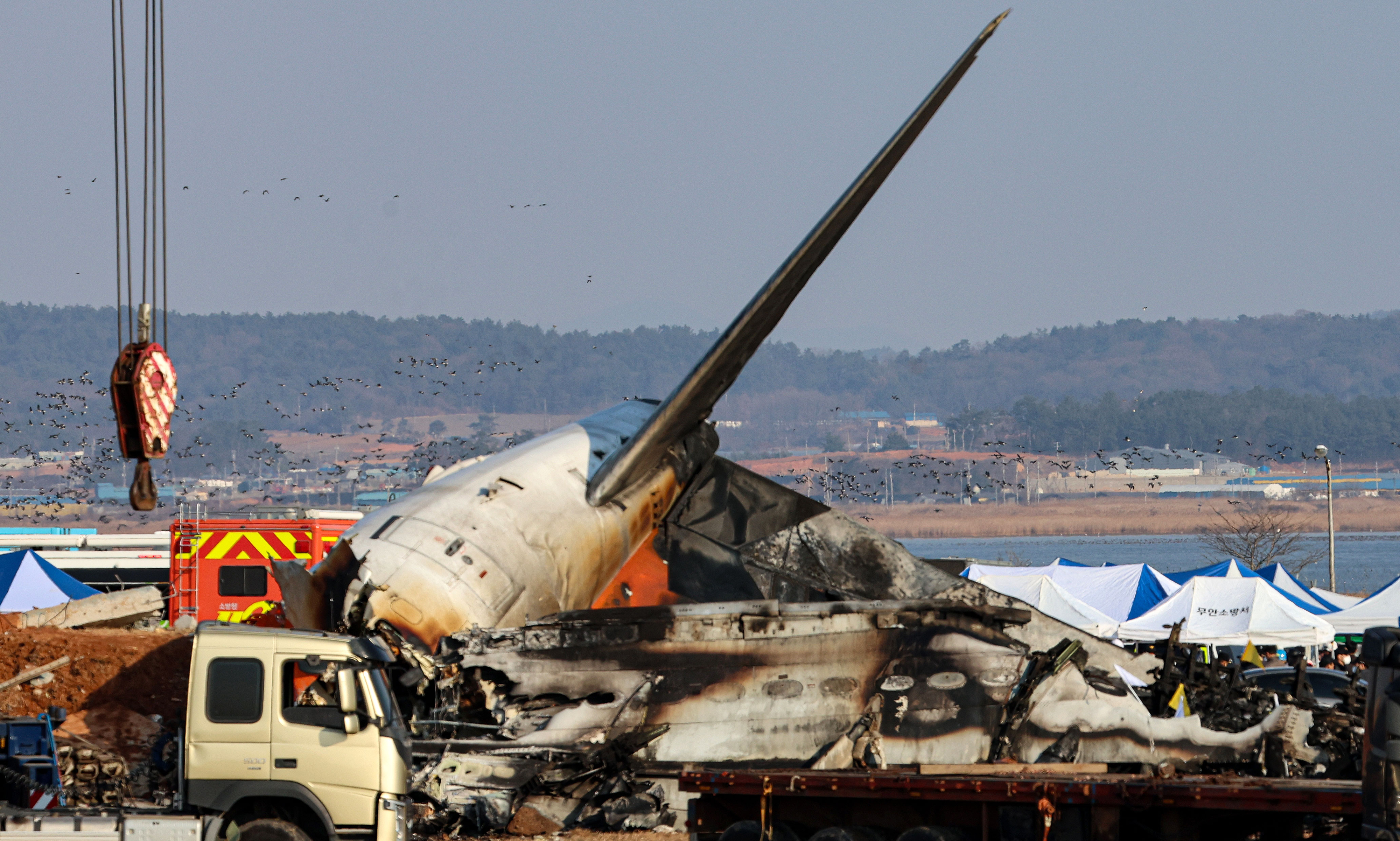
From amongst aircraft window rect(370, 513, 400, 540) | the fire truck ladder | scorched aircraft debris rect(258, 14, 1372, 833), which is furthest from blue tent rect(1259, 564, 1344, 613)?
aircraft window rect(370, 513, 400, 540)

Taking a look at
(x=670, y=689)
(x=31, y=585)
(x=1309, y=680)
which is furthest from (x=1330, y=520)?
(x=670, y=689)

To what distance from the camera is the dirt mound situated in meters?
20.6

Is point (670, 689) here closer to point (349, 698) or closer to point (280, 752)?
point (349, 698)

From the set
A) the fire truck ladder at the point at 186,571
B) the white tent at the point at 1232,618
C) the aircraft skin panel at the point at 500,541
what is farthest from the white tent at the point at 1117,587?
the fire truck ladder at the point at 186,571

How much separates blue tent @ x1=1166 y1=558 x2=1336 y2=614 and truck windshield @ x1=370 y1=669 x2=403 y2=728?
32.5 meters

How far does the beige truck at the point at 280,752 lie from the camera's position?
555 inches

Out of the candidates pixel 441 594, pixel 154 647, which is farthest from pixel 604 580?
pixel 154 647

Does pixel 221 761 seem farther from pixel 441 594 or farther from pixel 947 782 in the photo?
pixel 947 782

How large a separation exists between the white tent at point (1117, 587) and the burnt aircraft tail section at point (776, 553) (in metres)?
20.5

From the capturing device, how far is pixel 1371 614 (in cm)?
4128

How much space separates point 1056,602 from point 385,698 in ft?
112

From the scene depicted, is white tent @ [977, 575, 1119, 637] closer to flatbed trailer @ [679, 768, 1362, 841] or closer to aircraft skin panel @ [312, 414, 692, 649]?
aircraft skin panel @ [312, 414, 692, 649]

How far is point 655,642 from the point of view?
18672mm

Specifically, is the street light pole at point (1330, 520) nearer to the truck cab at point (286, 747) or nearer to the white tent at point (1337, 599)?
the white tent at point (1337, 599)
